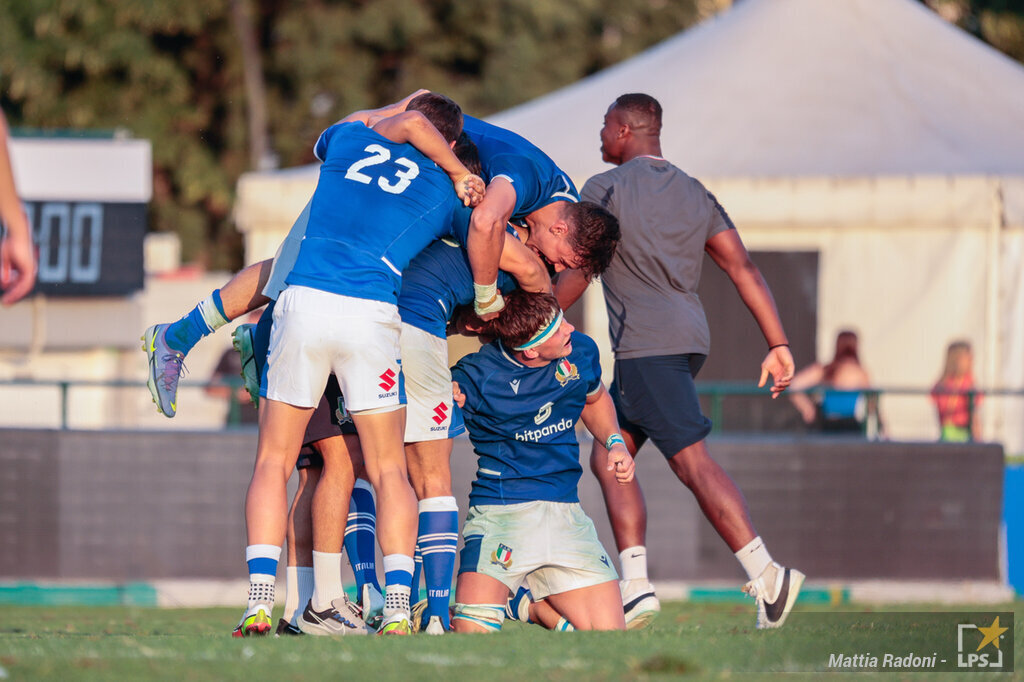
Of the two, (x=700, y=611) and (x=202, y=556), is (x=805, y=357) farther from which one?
(x=202, y=556)

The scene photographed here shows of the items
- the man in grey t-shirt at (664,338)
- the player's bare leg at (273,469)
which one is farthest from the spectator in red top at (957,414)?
the player's bare leg at (273,469)

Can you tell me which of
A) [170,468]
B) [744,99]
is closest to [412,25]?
Result: [744,99]

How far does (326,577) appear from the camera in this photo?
5.71 meters

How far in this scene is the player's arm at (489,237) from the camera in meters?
5.38

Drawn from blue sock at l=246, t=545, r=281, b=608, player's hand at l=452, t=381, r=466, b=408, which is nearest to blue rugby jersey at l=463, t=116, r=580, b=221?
player's hand at l=452, t=381, r=466, b=408

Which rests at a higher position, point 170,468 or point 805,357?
point 805,357

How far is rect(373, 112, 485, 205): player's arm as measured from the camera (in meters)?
5.55

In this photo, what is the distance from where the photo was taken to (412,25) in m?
32.0

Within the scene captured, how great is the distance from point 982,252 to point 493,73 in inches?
809

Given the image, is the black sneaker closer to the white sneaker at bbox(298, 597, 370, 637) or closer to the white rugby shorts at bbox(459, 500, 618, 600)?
the white sneaker at bbox(298, 597, 370, 637)

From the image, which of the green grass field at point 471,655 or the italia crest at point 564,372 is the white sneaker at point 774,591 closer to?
the green grass field at point 471,655

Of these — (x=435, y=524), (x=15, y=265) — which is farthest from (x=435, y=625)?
(x=15, y=265)

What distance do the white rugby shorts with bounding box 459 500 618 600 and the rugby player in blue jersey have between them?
19.2 inches

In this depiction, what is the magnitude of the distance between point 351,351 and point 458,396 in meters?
0.74
